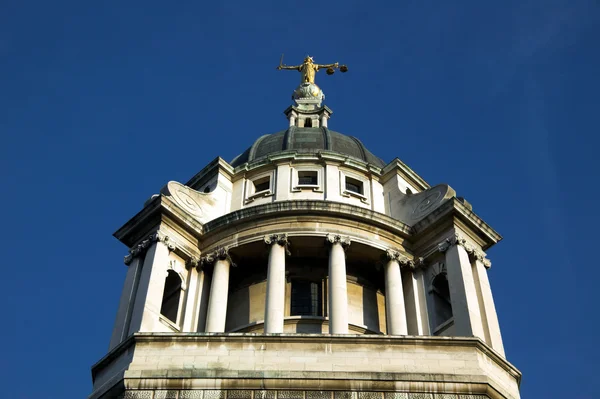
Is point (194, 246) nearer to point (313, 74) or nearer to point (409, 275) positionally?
point (409, 275)

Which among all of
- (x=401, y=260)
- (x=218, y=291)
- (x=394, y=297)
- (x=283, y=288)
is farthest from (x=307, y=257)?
(x=394, y=297)

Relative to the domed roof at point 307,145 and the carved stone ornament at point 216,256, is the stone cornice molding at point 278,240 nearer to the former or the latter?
the carved stone ornament at point 216,256

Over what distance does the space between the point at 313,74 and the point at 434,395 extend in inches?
1254

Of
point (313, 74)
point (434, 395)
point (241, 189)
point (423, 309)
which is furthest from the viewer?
point (313, 74)

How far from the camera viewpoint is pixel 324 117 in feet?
159

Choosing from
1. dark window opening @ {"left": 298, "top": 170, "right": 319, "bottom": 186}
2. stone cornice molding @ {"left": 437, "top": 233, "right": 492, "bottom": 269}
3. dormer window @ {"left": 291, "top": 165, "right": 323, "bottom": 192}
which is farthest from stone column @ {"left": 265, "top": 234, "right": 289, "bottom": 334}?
stone cornice molding @ {"left": 437, "top": 233, "right": 492, "bottom": 269}

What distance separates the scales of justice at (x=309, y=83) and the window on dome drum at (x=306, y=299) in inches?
558

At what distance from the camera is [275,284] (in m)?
35.3

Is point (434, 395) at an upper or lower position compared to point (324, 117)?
lower

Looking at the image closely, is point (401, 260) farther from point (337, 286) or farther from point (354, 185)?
point (354, 185)

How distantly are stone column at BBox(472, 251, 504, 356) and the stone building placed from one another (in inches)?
2.1

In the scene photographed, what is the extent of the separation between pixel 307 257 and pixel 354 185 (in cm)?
469

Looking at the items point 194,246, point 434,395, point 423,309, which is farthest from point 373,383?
Result: point 194,246

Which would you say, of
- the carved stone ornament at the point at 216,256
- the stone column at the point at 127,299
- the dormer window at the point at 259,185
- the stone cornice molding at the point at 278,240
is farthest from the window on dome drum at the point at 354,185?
the stone column at the point at 127,299
